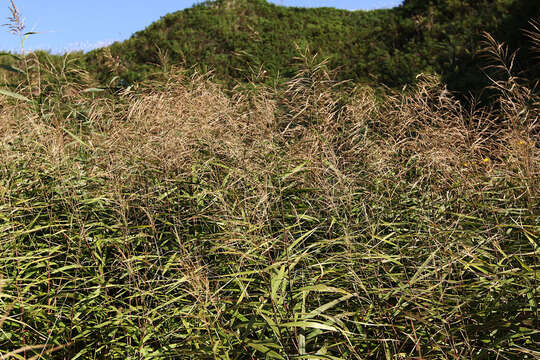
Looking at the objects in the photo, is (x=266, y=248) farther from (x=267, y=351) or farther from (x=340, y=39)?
(x=340, y=39)

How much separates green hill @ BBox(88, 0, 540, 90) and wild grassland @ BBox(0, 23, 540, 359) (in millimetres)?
4987

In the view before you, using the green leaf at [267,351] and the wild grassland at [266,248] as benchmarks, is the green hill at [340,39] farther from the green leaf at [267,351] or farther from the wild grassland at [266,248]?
the green leaf at [267,351]

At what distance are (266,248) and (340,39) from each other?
11.8 metres

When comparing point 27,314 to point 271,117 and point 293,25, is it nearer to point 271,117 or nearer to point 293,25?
point 271,117

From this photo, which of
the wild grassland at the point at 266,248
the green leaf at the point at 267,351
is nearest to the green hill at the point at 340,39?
the wild grassland at the point at 266,248

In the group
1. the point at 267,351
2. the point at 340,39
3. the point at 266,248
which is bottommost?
the point at 267,351

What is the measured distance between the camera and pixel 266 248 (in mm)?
2039

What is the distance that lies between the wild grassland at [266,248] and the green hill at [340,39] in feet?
16.4

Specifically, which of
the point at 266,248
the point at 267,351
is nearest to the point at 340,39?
the point at 266,248

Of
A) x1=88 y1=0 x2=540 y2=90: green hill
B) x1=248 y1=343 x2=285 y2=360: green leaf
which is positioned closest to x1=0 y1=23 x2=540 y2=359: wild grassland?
x1=248 y1=343 x2=285 y2=360: green leaf

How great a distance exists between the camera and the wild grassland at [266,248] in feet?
5.95

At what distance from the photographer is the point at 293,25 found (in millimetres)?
13609

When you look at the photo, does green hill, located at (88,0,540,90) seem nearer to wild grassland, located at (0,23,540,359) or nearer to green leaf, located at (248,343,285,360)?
wild grassland, located at (0,23,540,359)

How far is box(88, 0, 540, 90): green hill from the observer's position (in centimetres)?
925
